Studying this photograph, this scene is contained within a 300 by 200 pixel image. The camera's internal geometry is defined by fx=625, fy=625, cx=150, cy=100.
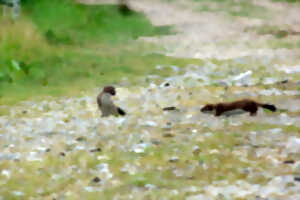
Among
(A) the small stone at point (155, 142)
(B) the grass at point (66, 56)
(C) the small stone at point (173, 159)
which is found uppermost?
(C) the small stone at point (173, 159)

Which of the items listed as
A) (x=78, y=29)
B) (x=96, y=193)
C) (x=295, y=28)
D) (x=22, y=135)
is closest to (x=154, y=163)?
(x=96, y=193)

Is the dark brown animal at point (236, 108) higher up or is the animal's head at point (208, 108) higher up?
the dark brown animal at point (236, 108)

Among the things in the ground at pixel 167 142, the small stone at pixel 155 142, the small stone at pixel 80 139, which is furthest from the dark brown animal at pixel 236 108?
the small stone at pixel 80 139

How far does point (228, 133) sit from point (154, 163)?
216cm

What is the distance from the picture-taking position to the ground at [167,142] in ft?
27.6

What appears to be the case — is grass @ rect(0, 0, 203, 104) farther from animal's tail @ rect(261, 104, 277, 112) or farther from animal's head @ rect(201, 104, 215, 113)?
animal's tail @ rect(261, 104, 277, 112)

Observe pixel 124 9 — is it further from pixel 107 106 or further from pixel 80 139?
pixel 80 139

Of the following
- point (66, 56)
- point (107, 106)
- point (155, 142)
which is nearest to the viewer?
point (155, 142)

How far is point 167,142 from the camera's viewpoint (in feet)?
35.2

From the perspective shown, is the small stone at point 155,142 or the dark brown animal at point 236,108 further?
the dark brown animal at point 236,108

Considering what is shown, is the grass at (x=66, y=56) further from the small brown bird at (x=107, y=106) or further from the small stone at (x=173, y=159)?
the small stone at (x=173, y=159)

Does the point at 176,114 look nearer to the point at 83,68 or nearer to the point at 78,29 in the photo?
the point at 83,68

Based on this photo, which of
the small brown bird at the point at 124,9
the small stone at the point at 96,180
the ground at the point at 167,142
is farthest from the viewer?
the small brown bird at the point at 124,9

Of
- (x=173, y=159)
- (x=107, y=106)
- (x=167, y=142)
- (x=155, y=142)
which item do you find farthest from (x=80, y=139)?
(x=173, y=159)
